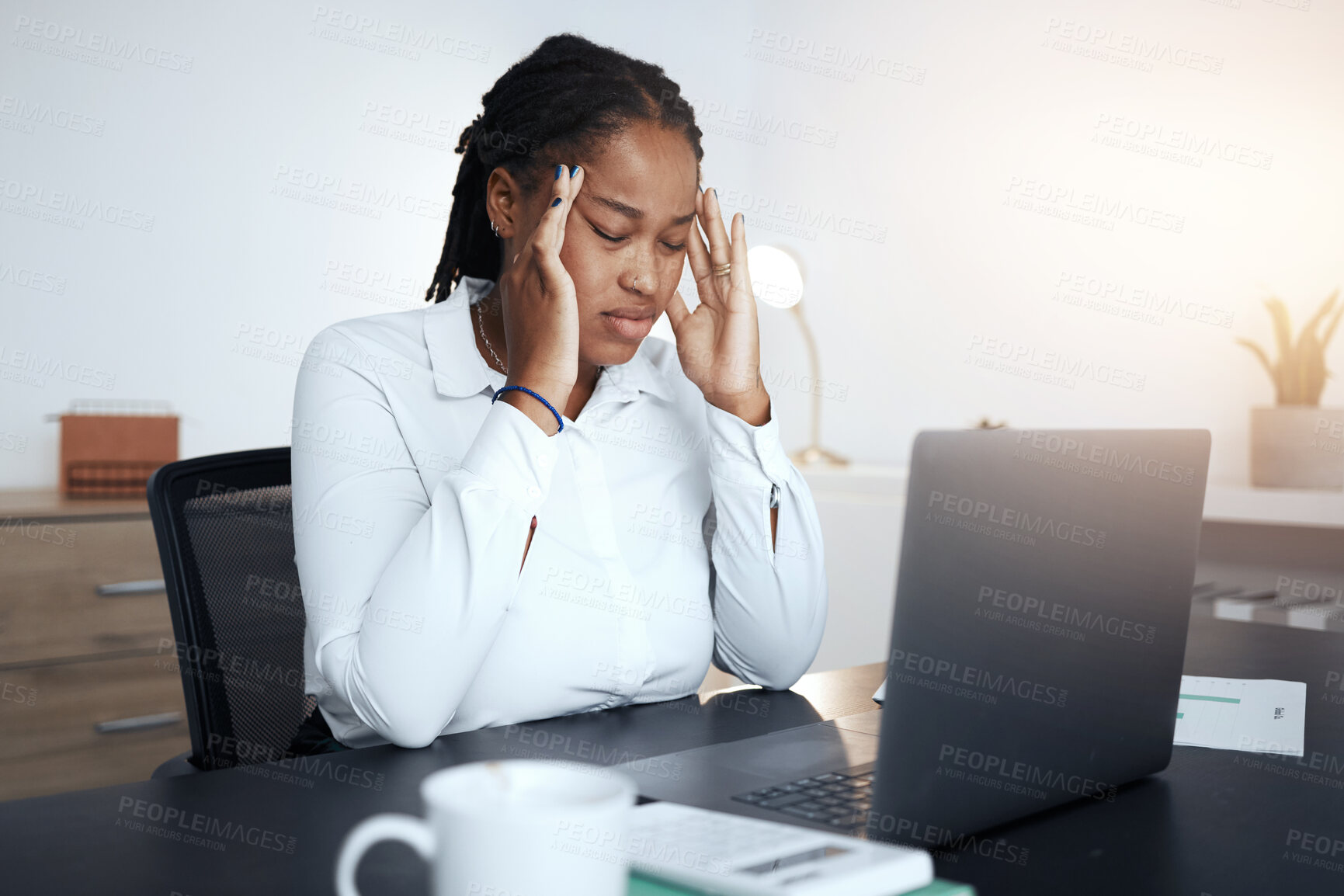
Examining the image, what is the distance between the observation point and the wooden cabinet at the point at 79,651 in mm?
2043

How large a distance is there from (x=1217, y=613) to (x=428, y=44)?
2.55 metres

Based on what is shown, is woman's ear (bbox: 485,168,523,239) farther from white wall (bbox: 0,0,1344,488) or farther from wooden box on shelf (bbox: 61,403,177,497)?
white wall (bbox: 0,0,1344,488)

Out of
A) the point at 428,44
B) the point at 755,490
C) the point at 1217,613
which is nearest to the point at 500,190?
the point at 755,490

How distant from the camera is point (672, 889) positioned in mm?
506

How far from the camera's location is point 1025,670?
26.5 inches

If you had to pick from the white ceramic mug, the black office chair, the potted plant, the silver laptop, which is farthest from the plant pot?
the white ceramic mug

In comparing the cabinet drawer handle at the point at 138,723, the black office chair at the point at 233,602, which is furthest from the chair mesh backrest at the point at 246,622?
the cabinet drawer handle at the point at 138,723

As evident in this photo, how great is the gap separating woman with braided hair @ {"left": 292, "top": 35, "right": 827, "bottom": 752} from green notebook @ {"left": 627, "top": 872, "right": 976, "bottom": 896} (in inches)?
18.8

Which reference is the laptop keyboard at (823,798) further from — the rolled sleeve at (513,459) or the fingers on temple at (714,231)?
the fingers on temple at (714,231)

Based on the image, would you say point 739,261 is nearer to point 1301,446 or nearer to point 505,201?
point 505,201

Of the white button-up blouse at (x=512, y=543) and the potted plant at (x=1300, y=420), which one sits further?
the potted plant at (x=1300, y=420)

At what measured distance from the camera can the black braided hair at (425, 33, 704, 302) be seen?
4.16 feet

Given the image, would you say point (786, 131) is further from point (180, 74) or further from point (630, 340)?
point (630, 340)

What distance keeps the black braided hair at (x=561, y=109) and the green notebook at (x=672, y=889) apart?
940 mm
